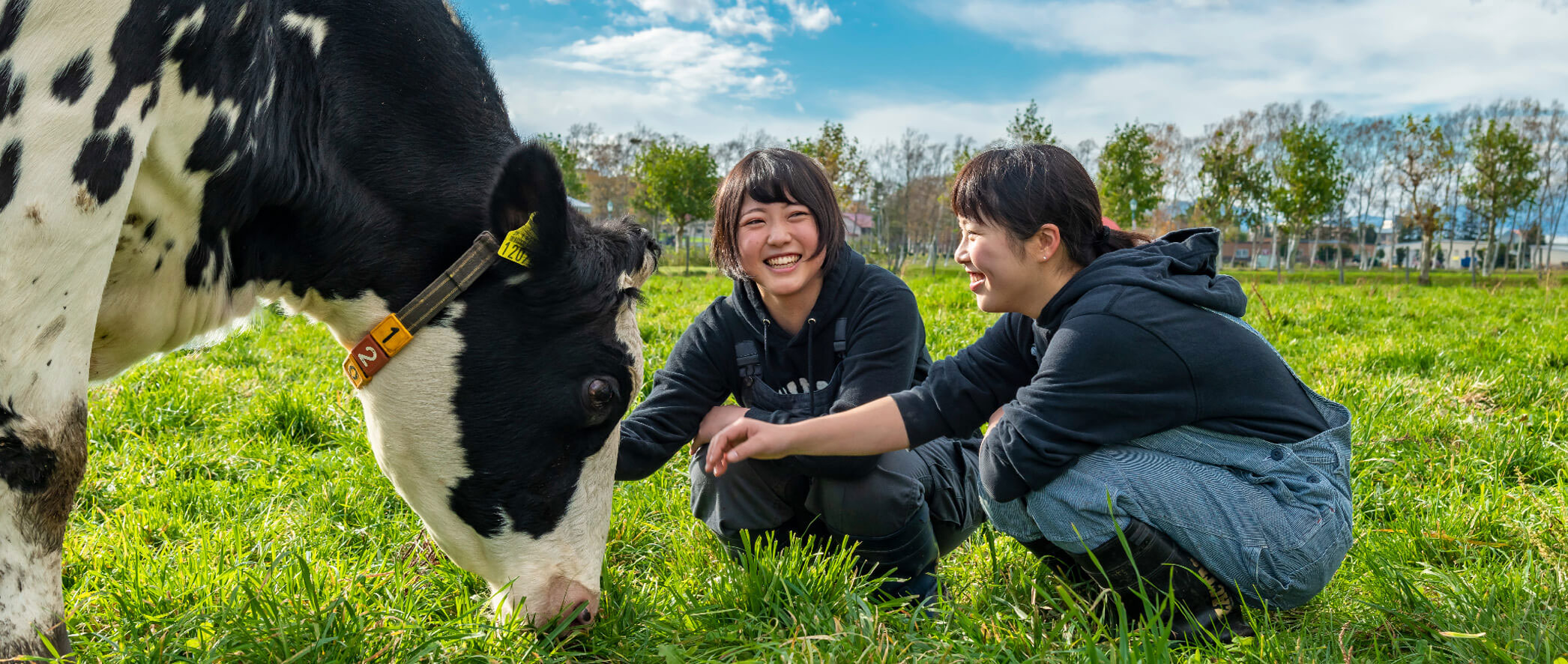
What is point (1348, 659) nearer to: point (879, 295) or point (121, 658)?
point (879, 295)

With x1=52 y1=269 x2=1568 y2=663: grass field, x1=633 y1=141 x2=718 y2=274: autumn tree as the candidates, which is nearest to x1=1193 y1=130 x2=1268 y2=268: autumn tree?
x1=633 y1=141 x2=718 y2=274: autumn tree

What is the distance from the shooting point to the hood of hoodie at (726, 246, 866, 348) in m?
3.05

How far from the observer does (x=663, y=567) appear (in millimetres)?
2932

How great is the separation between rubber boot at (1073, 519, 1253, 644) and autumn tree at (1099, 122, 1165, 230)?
30744 mm

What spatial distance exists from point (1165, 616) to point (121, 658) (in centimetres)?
248

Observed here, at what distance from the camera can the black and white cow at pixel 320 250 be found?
1.69 meters

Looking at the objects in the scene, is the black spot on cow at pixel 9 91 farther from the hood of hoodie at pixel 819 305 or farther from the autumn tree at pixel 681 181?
the autumn tree at pixel 681 181

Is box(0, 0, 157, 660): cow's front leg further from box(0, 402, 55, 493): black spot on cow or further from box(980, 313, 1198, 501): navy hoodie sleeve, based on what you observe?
box(980, 313, 1198, 501): navy hoodie sleeve

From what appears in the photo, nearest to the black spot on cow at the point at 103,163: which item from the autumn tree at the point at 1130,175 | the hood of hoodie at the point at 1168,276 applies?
the hood of hoodie at the point at 1168,276

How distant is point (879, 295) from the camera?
3.00 metres

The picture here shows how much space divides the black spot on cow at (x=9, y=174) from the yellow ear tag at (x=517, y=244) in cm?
88

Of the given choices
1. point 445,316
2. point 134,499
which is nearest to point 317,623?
point 445,316

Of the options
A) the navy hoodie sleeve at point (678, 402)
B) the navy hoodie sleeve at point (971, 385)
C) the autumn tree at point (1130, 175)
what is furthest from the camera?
the autumn tree at point (1130, 175)

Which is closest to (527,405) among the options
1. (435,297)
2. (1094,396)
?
(435,297)
